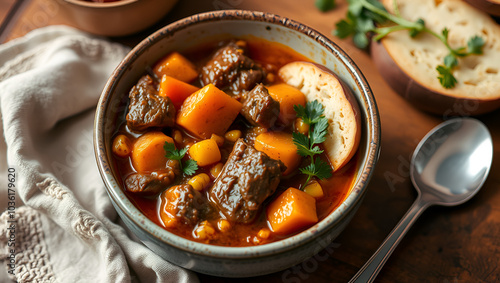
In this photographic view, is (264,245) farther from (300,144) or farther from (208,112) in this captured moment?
(208,112)

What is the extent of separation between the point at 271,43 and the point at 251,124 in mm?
663

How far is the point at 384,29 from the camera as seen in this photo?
3.32 m

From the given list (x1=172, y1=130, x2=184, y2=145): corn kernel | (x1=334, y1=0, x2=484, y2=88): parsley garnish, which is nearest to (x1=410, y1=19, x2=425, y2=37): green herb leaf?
(x1=334, y1=0, x2=484, y2=88): parsley garnish

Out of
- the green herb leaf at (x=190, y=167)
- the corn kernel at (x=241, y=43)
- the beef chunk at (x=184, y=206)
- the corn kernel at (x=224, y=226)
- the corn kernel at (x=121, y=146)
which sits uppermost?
the corn kernel at (x=241, y=43)

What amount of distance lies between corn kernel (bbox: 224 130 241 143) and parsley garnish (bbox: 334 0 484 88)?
1347 millimetres

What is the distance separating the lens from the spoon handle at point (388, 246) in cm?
265

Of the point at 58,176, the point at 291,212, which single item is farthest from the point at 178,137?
the point at 58,176

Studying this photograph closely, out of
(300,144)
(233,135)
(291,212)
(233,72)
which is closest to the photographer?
(291,212)

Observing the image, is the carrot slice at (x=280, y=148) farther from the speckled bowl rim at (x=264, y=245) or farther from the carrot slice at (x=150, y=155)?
the carrot slice at (x=150, y=155)

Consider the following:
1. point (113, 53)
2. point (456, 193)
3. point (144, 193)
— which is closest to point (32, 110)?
point (113, 53)

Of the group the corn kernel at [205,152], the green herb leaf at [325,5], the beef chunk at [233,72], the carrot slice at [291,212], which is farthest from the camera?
the green herb leaf at [325,5]

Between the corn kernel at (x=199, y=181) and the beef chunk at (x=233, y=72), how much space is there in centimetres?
65

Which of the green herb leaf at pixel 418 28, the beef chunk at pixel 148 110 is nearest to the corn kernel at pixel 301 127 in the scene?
the beef chunk at pixel 148 110

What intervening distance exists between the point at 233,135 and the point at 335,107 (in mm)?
631
